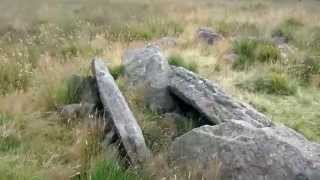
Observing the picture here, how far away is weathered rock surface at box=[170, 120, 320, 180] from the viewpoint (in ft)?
15.2

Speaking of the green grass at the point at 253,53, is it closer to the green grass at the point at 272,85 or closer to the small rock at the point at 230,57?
the small rock at the point at 230,57

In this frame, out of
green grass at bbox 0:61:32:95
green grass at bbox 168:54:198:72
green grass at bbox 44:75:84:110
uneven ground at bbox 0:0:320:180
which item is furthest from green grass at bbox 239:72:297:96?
green grass at bbox 0:61:32:95

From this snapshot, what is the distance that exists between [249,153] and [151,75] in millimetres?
2813

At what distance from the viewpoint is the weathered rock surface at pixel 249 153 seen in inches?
182

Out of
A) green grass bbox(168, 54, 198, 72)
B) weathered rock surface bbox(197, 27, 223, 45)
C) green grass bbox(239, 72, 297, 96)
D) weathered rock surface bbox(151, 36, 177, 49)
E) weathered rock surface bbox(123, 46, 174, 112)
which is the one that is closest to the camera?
weathered rock surface bbox(123, 46, 174, 112)

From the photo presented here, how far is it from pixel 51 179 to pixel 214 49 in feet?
24.4

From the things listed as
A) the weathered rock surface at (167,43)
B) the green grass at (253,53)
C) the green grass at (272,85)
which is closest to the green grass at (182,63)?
the green grass at (253,53)

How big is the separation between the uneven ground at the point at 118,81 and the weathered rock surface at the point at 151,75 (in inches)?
8.1

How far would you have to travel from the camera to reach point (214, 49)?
11406mm

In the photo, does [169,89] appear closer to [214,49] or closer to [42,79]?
[42,79]

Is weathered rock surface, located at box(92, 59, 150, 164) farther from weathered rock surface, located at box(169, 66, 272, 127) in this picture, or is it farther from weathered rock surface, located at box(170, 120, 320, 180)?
weathered rock surface, located at box(169, 66, 272, 127)

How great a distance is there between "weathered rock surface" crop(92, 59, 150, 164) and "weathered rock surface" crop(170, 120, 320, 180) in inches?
11.9

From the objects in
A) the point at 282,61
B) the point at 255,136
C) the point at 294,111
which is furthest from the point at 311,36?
the point at 255,136

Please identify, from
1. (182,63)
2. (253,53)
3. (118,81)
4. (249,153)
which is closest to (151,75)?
(118,81)
